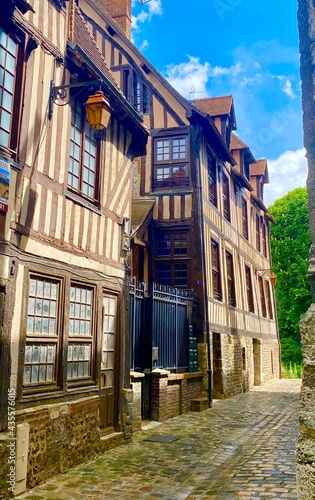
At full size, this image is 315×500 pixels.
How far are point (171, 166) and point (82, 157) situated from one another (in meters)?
6.41

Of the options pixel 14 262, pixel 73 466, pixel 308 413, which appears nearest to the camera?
pixel 308 413

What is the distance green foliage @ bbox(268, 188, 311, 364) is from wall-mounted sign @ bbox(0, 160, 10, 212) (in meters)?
20.6

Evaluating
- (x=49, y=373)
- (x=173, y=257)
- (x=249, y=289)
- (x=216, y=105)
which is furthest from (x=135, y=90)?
(x=49, y=373)

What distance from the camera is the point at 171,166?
41.8 ft

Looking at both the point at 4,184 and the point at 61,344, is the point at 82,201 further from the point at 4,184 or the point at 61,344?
the point at 61,344

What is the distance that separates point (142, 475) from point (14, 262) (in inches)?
108

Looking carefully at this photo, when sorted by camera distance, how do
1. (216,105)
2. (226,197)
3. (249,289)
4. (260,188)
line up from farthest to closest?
(260,188) → (249,289) → (226,197) → (216,105)

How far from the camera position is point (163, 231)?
12.4 m

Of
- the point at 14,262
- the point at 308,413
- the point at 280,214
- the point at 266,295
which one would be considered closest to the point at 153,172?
the point at 14,262

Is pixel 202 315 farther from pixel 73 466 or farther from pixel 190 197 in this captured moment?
pixel 73 466

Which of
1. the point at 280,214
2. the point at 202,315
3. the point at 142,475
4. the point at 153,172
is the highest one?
the point at 280,214

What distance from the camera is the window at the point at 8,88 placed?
194 inches

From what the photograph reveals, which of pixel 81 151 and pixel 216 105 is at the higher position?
pixel 216 105

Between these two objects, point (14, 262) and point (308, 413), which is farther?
point (14, 262)
